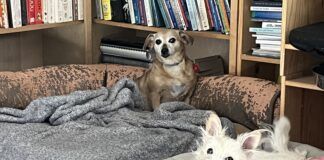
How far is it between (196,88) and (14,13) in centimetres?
95

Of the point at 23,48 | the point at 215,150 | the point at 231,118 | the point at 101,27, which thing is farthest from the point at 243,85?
Answer: the point at 23,48

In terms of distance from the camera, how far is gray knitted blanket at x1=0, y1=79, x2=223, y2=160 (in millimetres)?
1929

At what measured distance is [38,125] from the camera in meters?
2.19

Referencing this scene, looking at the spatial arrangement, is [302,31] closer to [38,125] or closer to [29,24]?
[38,125]

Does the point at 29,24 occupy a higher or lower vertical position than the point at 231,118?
higher

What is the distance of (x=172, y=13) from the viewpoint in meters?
2.79

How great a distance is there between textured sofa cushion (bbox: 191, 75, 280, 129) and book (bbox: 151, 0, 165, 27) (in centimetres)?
44

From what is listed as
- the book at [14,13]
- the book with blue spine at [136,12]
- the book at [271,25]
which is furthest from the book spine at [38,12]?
the book at [271,25]

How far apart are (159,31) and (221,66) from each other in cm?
36

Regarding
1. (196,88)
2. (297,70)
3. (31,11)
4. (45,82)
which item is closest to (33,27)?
(31,11)

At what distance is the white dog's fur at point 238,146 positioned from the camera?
1636mm

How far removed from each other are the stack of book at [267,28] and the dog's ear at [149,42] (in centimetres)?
53

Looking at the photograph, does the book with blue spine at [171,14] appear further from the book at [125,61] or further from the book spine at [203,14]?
the book at [125,61]

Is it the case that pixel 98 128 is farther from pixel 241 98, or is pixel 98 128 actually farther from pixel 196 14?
pixel 196 14
